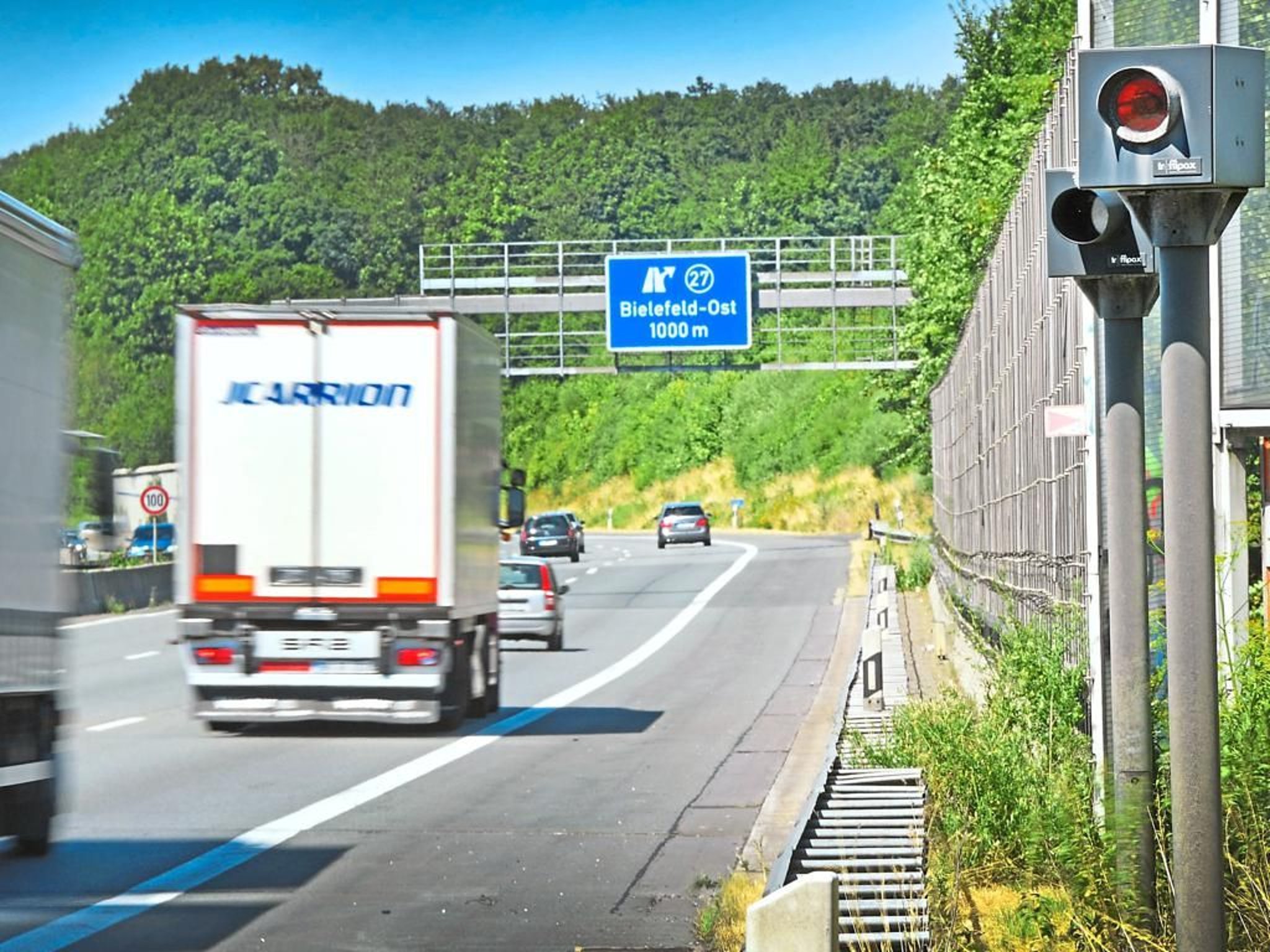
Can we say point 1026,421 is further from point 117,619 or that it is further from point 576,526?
point 576,526

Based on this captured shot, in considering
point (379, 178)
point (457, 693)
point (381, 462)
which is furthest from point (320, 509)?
point (379, 178)

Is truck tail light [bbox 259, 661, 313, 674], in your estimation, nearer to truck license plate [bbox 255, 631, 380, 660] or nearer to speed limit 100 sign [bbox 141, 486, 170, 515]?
A: truck license plate [bbox 255, 631, 380, 660]

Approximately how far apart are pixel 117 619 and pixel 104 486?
95.9 ft

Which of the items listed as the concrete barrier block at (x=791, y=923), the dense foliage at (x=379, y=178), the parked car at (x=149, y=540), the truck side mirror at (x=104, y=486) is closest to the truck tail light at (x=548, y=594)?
the truck side mirror at (x=104, y=486)

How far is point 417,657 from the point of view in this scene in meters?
18.8

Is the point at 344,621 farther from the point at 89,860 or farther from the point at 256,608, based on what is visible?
the point at 89,860

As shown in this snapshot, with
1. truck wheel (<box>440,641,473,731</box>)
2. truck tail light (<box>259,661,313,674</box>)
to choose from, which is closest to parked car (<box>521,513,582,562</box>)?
truck wheel (<box>440,641,473,731</box>)

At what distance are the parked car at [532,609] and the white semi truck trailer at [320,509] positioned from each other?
1282cm

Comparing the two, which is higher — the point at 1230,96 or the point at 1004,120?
the point at 1004,120

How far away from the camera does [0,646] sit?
1034cm

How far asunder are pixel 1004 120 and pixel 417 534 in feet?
103

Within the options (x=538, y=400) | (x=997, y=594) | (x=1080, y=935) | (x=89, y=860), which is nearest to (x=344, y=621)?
(x=997, y=594)

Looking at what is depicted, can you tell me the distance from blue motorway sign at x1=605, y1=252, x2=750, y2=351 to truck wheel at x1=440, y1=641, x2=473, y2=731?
32406 mm

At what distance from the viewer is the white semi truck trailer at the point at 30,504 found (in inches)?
416
